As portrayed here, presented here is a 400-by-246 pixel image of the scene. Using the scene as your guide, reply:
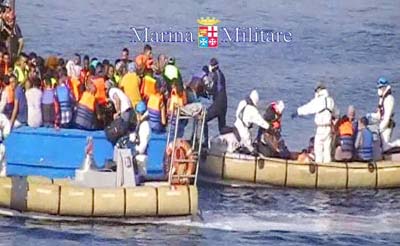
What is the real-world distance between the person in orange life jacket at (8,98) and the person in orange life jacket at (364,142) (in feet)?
21.7

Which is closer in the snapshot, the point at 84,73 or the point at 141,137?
the point at 141,137

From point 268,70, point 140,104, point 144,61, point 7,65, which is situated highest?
point 268,70

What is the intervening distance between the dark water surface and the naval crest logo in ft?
1.51

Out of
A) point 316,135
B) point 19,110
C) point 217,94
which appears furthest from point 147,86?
point 316,135

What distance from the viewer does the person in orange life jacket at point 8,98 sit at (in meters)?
27.1

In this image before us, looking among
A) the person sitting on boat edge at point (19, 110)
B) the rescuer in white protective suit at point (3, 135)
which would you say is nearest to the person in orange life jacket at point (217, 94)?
the person sitting on boat edge at point (19, 110)

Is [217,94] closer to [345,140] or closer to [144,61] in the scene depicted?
[144,61]

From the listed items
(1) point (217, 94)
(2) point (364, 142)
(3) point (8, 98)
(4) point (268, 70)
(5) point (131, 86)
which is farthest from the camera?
(4) point (268, 70)

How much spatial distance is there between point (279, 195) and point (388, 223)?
2.43 metres

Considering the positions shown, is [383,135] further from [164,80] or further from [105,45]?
[105,45]

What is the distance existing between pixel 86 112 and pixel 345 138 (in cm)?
522

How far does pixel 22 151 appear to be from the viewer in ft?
89.1

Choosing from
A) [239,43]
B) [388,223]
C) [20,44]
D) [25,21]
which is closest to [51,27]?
[25,21]

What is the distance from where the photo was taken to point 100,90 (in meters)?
27.7
